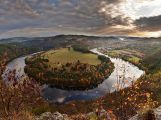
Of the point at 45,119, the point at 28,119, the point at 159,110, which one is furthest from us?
the point at 45,119

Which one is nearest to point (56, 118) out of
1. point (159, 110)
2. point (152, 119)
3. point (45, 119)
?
point (45, 119)

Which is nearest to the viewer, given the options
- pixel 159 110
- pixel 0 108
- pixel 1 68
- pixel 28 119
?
pixel 159 110

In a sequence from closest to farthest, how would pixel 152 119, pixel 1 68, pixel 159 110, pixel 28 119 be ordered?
1. pixel 152 119
2. pixel 159 110
3. pixel 1 68
4. pixel 28 119

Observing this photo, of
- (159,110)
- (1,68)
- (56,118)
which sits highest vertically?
(1,68)

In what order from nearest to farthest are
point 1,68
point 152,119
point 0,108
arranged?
point 152,119
point 1,68
point 0,108

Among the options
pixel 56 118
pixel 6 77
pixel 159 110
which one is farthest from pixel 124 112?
pixel 6 77

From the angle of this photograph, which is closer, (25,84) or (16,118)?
(16,118)

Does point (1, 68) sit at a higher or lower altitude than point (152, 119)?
higher

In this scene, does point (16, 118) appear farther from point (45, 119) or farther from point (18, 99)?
point (45, 119)

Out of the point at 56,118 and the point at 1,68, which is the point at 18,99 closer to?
the point at 1,68
